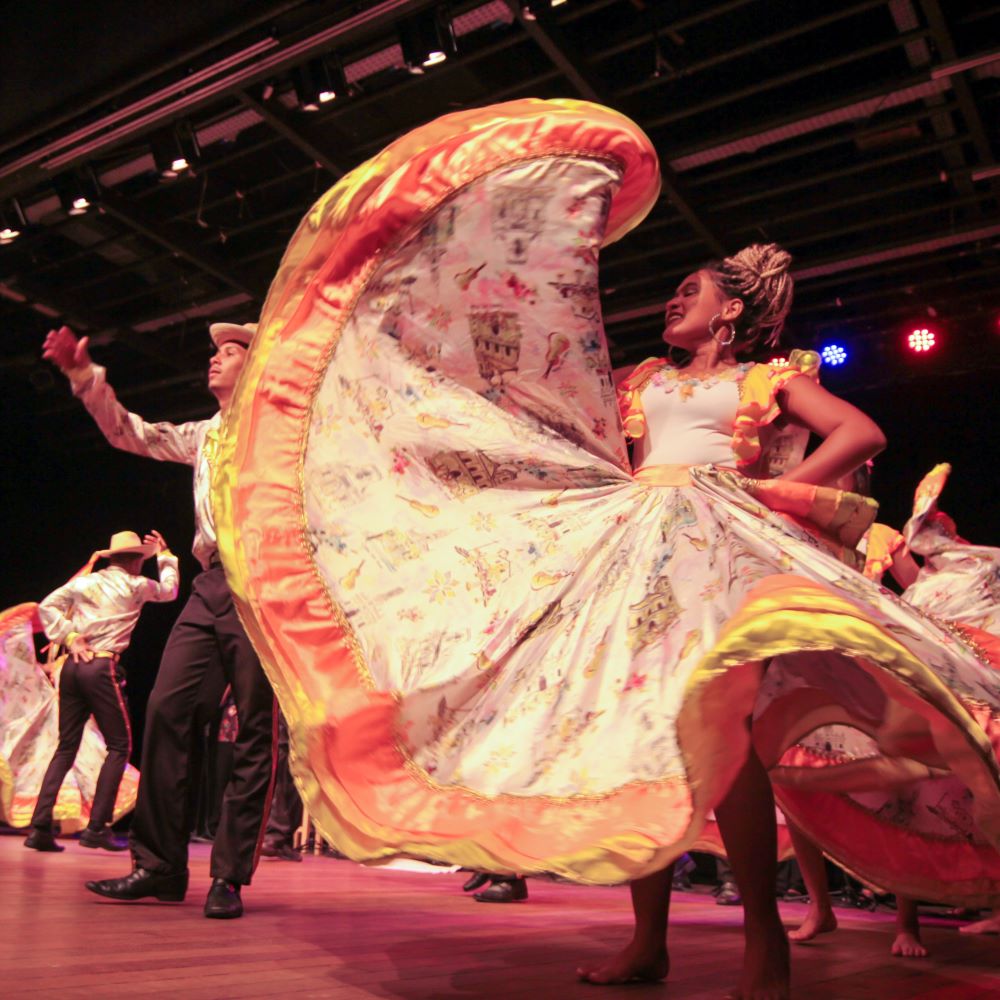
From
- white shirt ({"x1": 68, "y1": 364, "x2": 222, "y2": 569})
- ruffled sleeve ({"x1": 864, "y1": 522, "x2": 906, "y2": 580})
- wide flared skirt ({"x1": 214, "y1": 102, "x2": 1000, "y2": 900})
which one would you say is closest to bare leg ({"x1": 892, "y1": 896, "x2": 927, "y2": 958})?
wide flared skirt ({"x1": 214, "y1": 102, "x2": 1000, "y2": 900})

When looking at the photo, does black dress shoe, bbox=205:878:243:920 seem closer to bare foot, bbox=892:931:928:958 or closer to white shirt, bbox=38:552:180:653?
bare foot, bbox=892:931:928:958

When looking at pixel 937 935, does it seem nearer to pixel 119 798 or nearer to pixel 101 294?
pixel 119 798

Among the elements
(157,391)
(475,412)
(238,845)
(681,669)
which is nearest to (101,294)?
(157,391)

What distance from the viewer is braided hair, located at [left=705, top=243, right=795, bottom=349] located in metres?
2.45

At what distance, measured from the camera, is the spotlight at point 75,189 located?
20.0ft

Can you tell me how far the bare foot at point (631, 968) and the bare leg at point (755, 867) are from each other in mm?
263

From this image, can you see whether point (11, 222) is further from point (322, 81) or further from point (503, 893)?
point (503, 893)

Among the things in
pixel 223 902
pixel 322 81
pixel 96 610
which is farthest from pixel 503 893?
pixel 322 81

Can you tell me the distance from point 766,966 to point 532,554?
2.31 ft

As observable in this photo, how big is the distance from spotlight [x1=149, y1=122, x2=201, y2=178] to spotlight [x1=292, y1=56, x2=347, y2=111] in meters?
0.86

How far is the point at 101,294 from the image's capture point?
27.3ft

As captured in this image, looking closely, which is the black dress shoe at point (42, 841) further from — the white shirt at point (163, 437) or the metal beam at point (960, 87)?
the metal beam at point (960, 87)

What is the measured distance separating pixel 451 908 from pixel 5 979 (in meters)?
1.82

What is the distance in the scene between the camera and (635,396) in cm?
242
